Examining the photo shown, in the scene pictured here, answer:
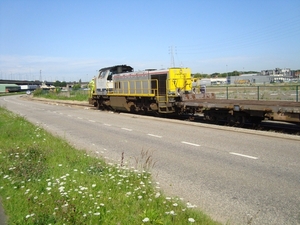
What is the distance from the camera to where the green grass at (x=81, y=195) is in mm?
4391

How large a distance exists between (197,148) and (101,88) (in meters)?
19.0

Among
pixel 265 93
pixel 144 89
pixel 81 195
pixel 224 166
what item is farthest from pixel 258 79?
pixel 81 195

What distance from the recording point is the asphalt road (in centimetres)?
528

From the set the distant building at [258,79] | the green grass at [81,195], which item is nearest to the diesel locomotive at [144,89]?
the green grass at [81,195]

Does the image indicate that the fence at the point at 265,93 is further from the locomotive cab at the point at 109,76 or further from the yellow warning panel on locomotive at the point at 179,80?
the locomotive cab at the point at 109,76

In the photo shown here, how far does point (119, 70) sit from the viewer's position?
88.4 ft

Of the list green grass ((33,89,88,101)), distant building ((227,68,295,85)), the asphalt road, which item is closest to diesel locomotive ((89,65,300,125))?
the asphalt road

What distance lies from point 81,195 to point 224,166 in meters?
4.00

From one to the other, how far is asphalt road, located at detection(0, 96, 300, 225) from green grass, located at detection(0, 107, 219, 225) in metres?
0.74

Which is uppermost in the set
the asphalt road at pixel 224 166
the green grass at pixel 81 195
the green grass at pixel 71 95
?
the green grass at pixel 71 95

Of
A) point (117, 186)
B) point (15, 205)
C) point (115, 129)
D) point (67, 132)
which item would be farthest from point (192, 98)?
point (15, 205)

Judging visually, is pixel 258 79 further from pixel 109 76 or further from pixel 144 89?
pixel 144 89

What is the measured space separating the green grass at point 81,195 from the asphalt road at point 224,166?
74 centimetres

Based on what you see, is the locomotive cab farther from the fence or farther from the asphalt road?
the asphalt road
